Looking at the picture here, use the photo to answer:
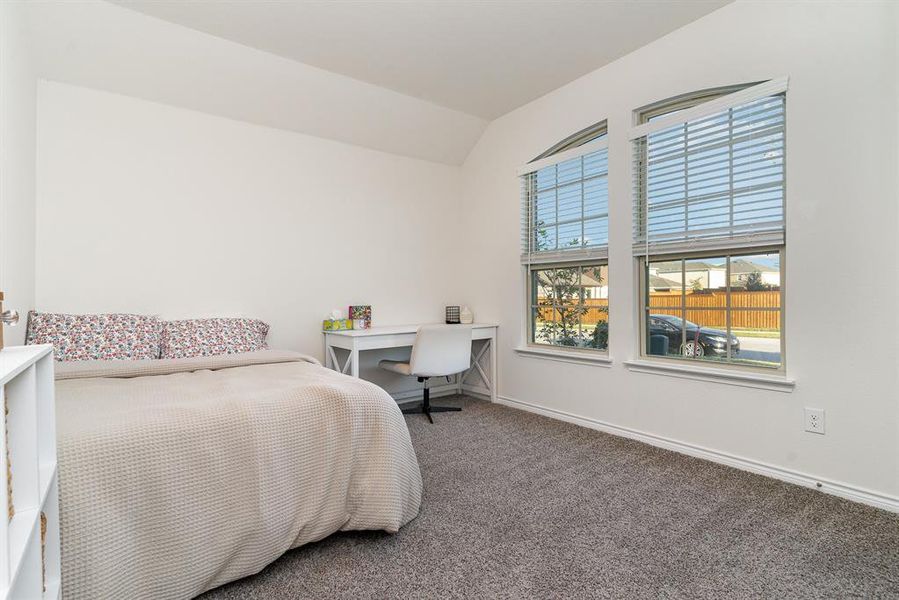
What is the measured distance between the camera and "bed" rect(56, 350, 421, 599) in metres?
1.28

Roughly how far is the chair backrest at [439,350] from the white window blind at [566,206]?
36.4 inches

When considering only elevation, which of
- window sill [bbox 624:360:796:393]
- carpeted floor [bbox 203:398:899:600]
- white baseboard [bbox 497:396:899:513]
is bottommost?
carpeted floor [bbox 203:398:899:600]

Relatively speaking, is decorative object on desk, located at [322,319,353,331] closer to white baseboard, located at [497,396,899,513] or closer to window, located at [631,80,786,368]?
white baseboard, located at [497,396,899,513]

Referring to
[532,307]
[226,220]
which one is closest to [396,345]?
[532,307]

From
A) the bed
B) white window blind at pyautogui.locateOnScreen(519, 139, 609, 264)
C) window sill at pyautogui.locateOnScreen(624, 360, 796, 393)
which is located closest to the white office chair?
white window blind at pyautogui.locateOnScreen(519, 139, 609, 264)

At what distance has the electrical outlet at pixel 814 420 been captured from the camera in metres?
2.22

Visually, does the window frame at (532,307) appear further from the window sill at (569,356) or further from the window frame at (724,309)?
the window frame at (724,309)

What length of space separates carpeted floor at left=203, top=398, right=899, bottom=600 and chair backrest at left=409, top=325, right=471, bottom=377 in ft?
3.07

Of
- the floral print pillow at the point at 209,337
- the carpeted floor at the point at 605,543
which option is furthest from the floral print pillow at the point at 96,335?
the carpeted floor at the point at 605,543

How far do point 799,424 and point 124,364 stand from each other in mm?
3393

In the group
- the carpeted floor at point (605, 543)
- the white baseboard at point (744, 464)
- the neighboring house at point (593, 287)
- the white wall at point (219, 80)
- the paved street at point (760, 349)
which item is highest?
the white wall at point (219, 80)

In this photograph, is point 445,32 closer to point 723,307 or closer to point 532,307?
point 532,307

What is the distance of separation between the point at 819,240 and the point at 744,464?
4.02 feet

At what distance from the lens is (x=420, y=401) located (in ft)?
13.6
